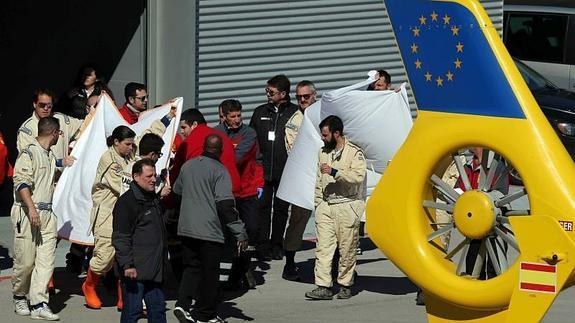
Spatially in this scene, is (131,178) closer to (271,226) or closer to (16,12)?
(271,226)

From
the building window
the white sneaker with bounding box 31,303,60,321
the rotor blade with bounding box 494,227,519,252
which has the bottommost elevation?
the white sneaker with bounding box 31,303,60,321

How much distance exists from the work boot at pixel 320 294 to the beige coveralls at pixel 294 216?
830mm

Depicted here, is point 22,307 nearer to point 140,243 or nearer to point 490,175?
point 140,243

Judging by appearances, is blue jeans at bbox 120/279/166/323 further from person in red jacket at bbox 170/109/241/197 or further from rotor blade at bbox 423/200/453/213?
rotor blade at bbox 423/200/453/213

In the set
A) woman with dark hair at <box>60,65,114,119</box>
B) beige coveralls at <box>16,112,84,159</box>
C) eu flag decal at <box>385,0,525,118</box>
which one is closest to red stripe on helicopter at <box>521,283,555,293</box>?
eu flag decal at <box>385,0,525,118</box>

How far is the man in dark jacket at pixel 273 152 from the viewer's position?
14.3 m

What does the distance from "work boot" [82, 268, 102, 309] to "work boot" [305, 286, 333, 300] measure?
1.99 meters

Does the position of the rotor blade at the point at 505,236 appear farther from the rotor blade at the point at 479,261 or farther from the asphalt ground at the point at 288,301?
the asphalt ground at the point at 288,301

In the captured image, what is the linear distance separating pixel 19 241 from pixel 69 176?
101cm

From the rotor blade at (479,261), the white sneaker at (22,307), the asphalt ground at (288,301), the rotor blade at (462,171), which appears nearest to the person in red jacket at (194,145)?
the asphalt ground at (288,301)

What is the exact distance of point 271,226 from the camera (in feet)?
49.1

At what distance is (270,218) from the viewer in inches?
578

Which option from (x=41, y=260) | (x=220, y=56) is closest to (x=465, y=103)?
(x=41, y=260)

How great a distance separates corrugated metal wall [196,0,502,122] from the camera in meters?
16.0
